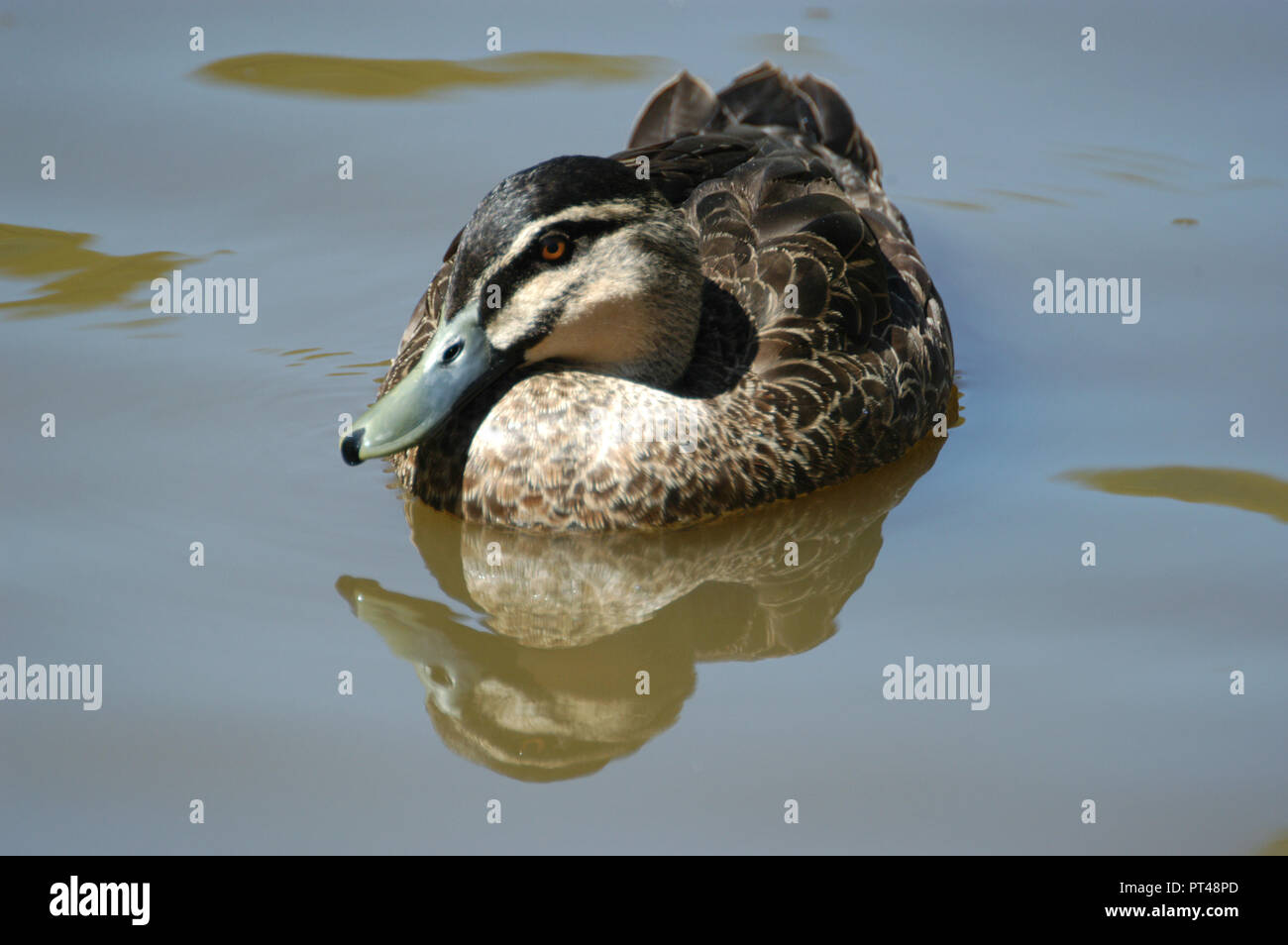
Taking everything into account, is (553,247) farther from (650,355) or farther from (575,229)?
(650,355)

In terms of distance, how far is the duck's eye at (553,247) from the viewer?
6.99 meters

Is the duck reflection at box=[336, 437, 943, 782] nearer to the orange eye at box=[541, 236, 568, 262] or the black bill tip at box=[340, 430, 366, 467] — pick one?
the black bill tip at box=[340, 430, 366, 467]

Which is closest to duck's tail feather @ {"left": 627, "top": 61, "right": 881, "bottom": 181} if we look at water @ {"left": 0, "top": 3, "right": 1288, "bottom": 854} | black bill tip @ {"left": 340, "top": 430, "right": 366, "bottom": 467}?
water @ {"left": 0, "top": 3, "right": 1288, "bottom": 854}

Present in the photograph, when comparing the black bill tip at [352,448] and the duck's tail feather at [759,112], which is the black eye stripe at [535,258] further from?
the duck's tail feather at [759,112]

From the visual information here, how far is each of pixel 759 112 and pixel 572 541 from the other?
331 centimetres

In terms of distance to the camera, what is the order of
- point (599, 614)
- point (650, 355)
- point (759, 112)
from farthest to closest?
point (759, 112) < point (650, 355) < point (599, 614)

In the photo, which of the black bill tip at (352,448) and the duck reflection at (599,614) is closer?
the duck reflection at (599,614)

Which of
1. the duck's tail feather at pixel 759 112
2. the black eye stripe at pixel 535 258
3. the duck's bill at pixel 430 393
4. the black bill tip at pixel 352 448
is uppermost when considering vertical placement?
the duck's tail feather at pixel 759 112

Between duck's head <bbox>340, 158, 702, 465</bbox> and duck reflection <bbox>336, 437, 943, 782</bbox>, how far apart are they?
0.69m

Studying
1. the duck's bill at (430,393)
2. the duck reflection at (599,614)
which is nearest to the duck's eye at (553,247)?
the duck's bill at (430,393)

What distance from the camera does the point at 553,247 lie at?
7031 millimetres

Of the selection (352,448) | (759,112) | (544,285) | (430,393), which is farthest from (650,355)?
(759,112)

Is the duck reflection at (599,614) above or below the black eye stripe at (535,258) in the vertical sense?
below

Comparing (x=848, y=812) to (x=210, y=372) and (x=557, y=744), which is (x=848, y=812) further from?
(x=210, y=372)
